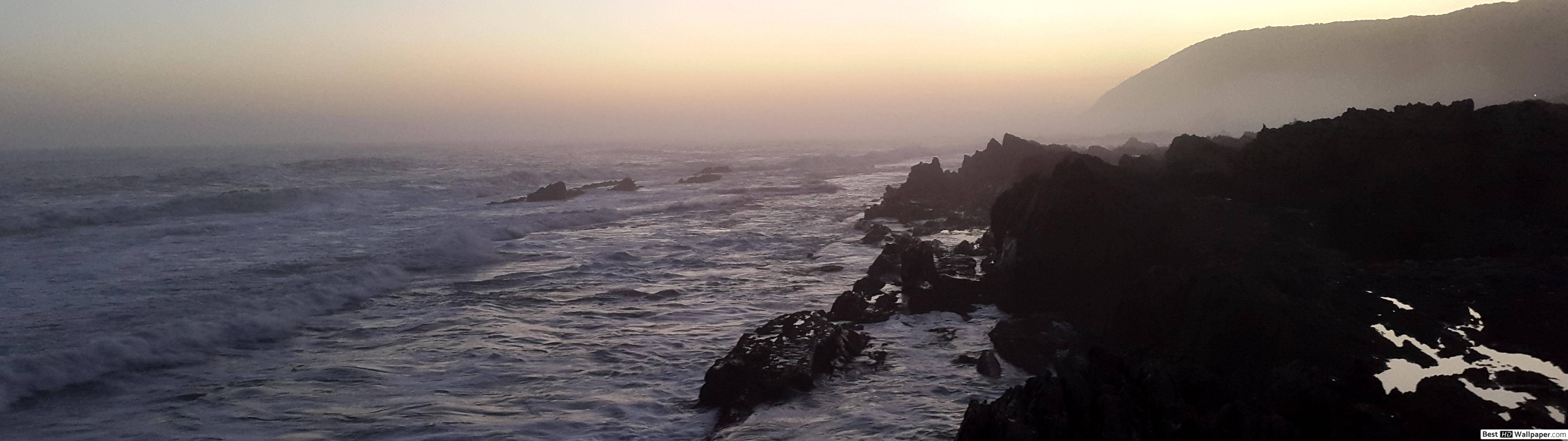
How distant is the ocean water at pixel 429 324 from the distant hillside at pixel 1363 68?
4724 centimetres

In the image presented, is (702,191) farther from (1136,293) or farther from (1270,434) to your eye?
(1270,434)

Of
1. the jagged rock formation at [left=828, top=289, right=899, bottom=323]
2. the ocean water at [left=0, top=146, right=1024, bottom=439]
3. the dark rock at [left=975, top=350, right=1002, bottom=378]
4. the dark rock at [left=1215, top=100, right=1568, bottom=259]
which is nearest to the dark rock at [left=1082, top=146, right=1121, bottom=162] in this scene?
the ocean water at [left=0, top=146, right=1024, bottom=439]

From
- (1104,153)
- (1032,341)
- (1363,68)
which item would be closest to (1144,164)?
(1032,341)

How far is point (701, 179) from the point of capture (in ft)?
160

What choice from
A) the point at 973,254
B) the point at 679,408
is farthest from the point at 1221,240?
the point at 679,408

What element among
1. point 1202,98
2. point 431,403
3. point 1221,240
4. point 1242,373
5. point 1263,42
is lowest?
point 431,403

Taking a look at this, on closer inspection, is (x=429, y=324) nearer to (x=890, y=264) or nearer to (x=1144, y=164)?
(x=890, y=264)

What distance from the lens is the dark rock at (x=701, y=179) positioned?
Result: 48094 mm

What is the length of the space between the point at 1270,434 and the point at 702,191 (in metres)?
36.2

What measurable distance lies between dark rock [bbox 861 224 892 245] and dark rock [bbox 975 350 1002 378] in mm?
10990

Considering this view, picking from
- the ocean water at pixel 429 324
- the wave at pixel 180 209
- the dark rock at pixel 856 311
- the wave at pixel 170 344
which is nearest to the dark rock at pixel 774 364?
the ocean water at pixel 429 324

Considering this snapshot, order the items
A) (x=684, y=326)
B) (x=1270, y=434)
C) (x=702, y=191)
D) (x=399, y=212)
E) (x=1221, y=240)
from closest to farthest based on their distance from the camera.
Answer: (x=1270, y=434)
(x=1221, y=240)
(x=684, y=326)
(x=399, y=212)
(x=702, y=191)

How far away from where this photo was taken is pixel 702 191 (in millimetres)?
40656

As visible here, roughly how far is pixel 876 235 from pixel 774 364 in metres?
12.2
